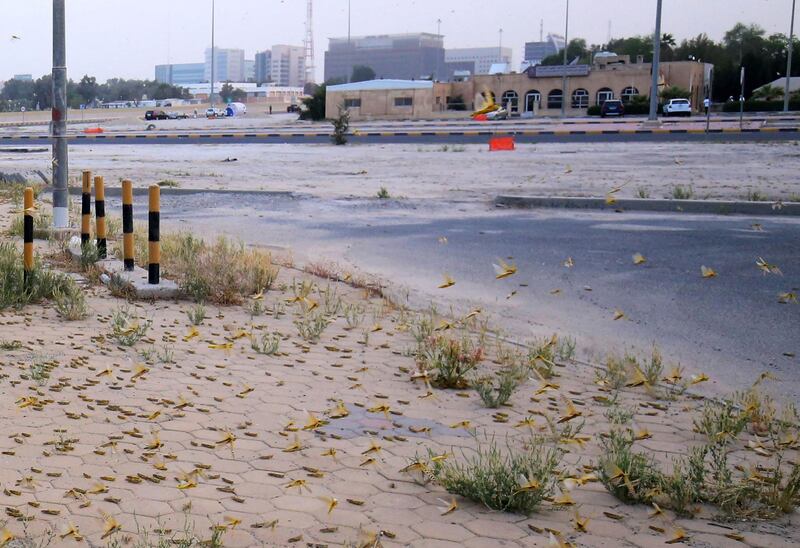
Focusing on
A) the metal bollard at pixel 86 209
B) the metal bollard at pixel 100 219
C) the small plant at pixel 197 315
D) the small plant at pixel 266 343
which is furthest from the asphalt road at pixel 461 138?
the small plant at pixel 266 343

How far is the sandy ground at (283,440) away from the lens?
421 centimetres

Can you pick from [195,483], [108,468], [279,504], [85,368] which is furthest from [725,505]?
[85,368]

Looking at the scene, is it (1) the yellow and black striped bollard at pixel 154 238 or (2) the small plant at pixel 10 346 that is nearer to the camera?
(2) the small plant at pixel 10 346

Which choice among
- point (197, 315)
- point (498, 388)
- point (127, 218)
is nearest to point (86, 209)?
point (127, 218)

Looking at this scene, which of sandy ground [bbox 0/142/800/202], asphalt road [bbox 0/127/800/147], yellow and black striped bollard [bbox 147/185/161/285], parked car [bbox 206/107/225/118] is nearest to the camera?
yellow and black striped bollard [bbox 147/185/161/285]

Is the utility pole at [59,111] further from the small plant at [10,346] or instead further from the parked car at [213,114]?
the parked car at [213,114]

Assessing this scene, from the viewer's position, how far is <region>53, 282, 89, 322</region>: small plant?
319 inches

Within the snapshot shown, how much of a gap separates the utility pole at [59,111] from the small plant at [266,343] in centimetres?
588

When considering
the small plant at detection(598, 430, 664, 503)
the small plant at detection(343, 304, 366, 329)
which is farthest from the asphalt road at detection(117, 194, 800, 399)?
the small plant at detection(598, 430, 664, 503)

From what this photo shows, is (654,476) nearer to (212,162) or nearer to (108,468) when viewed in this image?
(108,468)

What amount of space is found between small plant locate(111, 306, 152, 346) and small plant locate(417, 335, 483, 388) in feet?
6.79

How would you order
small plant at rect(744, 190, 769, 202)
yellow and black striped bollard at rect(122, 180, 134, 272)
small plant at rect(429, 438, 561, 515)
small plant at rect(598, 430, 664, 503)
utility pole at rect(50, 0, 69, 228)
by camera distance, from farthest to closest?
small plant at rect(744, 190, 769, 202)
utility pole at rect(50, 0, 69, 228)
yellow and black striped bollard at rect(122, 180, 134, 272)
small plant at rect(598, 430, 664, 503)
small plant at rect(429, 438, 561, 515)

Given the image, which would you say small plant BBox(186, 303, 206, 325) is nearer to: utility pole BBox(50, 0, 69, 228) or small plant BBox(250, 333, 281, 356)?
small plant BBox(250, 333, 281, 356)

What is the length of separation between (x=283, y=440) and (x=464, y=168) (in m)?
20.2
